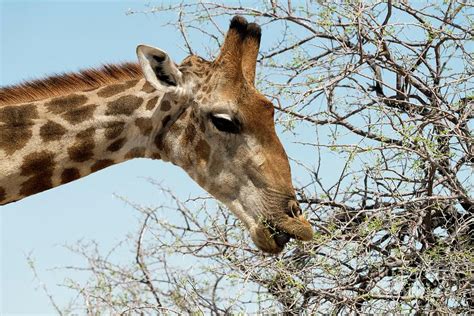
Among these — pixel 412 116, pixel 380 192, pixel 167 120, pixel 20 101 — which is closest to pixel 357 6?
pixel 412 116

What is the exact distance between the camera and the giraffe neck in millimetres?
4969

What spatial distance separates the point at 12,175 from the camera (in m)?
4.92

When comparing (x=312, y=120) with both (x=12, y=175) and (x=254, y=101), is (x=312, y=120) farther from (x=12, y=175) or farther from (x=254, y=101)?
(x=12, y=175)

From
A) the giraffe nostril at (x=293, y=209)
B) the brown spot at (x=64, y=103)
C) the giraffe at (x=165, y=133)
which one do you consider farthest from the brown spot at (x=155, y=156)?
the giraffe nostril at (x=293, y=209)

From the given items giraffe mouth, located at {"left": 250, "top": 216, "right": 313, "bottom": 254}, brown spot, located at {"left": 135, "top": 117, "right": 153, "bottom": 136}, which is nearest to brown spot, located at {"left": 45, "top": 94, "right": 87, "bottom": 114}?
brown spot, located at {"left": 135, "top": 117, "right": 153, "bottom": 136}

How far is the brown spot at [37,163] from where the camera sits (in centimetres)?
496

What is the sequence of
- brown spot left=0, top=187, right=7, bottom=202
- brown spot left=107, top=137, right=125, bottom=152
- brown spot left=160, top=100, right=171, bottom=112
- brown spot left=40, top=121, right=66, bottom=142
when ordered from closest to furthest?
brown spot left=0, top=187, right=7, bottom=202 < brown spot left=40, top=121, right=66, bottom=142 < brown spot left=107, top=137, right=125, bottom=152 < brown spot left=160, top=100, right=171, bottom=112

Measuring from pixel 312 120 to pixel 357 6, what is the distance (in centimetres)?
90

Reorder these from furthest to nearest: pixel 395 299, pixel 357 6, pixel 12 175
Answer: pixel 357 6 < pixel 395 299 < pixel 12 175

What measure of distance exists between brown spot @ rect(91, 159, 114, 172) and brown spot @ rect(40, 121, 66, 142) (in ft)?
0.87

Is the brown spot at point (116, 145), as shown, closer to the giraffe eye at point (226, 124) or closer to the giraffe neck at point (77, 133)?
the giraffe neck at point (77, 133)

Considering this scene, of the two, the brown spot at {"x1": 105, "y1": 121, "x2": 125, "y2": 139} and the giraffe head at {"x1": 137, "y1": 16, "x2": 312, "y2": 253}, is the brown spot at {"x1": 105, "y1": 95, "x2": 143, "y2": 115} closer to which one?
the brown spot at {"x1": 105, "y1": 121, "x2": 125, "y2": 139}

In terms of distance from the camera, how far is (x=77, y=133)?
5078 mm

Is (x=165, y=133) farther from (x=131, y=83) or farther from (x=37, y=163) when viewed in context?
(x=37, y=163)
